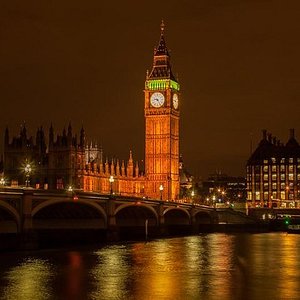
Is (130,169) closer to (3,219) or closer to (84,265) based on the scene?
(3,219)

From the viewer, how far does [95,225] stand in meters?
92.4

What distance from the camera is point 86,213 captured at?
91688 millimetres

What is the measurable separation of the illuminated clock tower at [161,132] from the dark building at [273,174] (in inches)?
1366

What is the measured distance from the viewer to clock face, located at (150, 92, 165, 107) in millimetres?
162125

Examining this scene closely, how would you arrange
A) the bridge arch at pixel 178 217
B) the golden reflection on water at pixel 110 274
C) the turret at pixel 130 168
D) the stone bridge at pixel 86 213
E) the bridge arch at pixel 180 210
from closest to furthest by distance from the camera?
the golden reflection on water at pixel 110 274 → the stone bridge at pixel 86 213 → the bridge arch at pixel 180 210 → the bridge arch at pixel 178 217 → the turret at pixel 130 168

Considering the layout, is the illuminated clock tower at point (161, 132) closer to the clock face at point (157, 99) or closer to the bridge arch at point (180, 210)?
the clock face at point (157, 99)

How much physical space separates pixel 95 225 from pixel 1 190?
74.6 ft

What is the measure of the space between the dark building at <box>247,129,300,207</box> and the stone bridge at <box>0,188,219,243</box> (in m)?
66.6

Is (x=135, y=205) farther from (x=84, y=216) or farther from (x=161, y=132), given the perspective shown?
(x=161, y=132)

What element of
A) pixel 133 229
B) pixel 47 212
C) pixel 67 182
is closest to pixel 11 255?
pixel 47 212

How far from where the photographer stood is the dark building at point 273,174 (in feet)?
628

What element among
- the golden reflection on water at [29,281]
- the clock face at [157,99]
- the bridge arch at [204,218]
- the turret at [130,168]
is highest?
the clock face at [157,99]

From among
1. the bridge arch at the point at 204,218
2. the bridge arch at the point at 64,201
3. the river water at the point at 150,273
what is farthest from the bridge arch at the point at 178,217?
the river water at the point at 150,273

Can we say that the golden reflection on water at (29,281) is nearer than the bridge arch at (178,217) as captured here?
Yes
